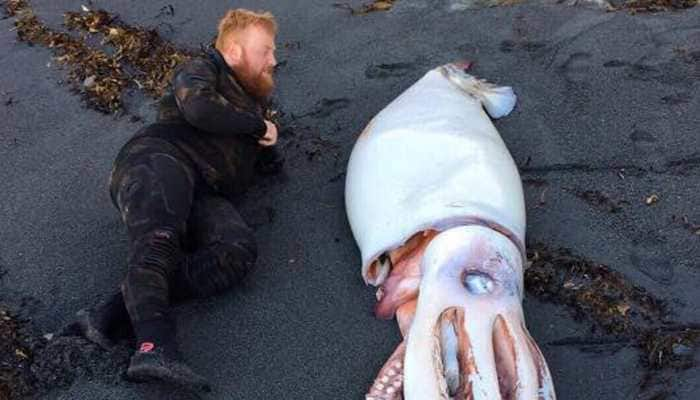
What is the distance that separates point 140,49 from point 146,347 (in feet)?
8.57

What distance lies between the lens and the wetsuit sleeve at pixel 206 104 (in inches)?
140

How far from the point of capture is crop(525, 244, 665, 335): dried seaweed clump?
3.24m

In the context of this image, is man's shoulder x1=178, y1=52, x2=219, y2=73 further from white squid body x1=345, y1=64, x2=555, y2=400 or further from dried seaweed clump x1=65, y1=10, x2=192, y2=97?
dried seaweed clump x1=65, y1=10, x2=192, y2=97

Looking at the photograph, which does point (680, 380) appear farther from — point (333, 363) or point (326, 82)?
point (326, 82)

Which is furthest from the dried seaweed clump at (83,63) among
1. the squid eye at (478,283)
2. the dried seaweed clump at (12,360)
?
the squid eye at (478,283)

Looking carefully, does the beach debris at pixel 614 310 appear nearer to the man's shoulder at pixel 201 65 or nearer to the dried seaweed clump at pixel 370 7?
the man's shoulder at pixel 201 65

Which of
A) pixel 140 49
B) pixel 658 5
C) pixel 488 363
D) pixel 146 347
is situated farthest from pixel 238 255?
pixel 658 5

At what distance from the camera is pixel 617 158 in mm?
4082

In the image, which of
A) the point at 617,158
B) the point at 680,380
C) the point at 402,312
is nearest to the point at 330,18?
the point at 617,158

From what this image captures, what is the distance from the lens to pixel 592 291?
3367 mm

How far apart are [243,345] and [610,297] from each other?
1.48 metres

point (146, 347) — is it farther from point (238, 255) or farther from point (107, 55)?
point (107, 55)

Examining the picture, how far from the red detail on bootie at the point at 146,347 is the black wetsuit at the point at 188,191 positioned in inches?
1.1

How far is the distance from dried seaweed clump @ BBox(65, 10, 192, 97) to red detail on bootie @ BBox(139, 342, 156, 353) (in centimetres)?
212
